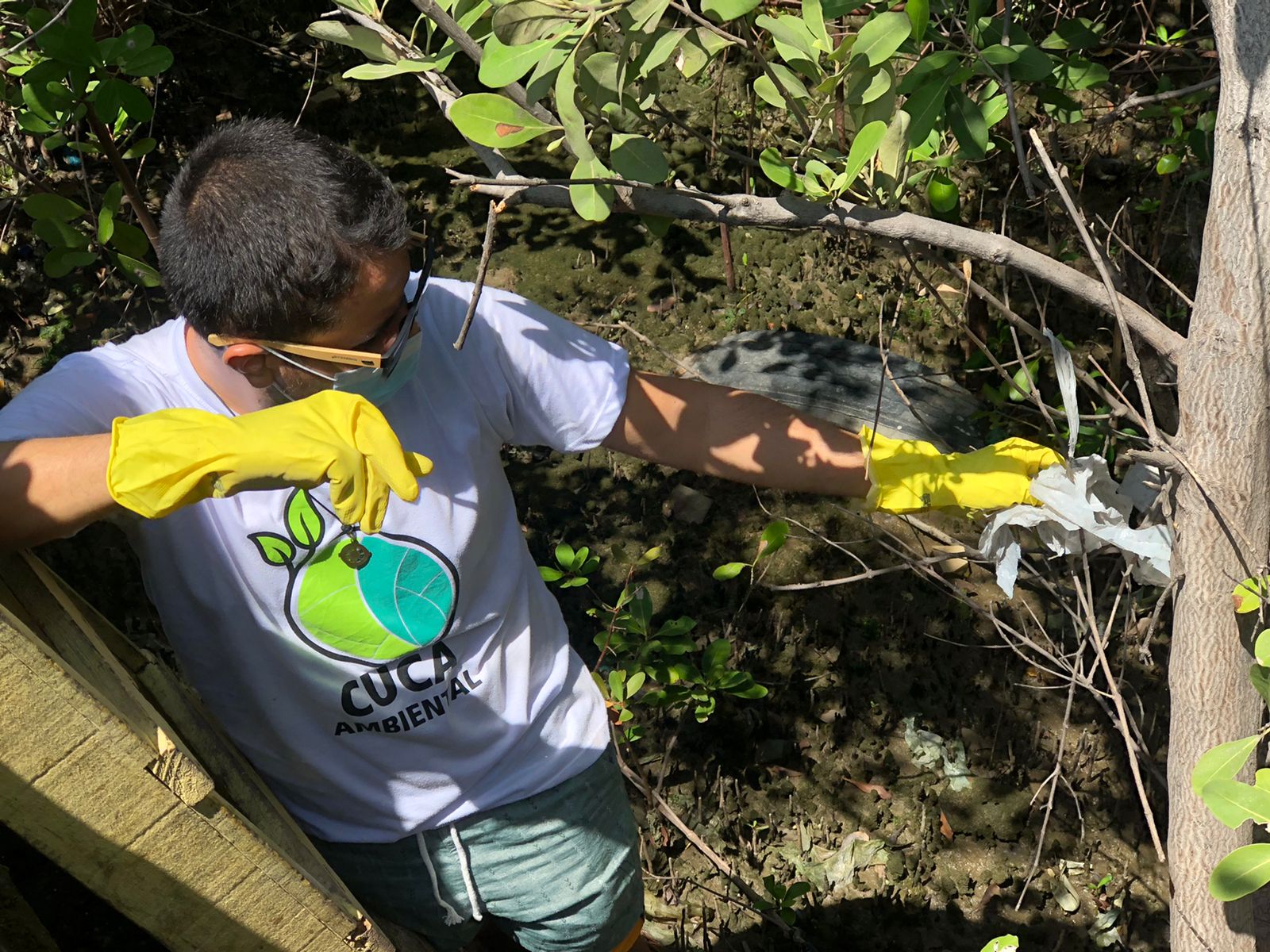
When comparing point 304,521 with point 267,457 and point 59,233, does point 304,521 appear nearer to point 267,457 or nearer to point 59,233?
point 267,457

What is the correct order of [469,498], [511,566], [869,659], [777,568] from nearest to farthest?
[469,498]
[511,566]
[869,659]
[777,568]

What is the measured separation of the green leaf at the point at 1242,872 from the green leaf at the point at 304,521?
127 centimetres

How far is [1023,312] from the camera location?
378 cm

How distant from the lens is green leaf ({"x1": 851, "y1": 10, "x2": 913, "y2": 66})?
1.26m

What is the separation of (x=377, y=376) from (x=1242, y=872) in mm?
1273

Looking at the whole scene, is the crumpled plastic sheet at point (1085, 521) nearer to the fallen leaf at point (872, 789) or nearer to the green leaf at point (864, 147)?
the green leaf at point (864, 147)

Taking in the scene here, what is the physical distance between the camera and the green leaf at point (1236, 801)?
3.66 feet

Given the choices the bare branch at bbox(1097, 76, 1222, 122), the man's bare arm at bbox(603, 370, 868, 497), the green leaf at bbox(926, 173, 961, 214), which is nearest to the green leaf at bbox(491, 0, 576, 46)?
the man's bare arm at bbox(603, 370, 868, 497)

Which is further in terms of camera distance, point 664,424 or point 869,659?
point 869,659

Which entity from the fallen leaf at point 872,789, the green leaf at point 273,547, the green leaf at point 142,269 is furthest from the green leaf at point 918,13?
the fallen leaf at point 872,789

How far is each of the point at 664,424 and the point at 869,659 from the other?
1.59 metres

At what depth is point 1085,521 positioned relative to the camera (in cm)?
166

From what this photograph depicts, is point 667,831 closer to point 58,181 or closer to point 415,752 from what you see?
point 415,752

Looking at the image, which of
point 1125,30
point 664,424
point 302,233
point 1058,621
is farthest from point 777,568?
point 1125,30
